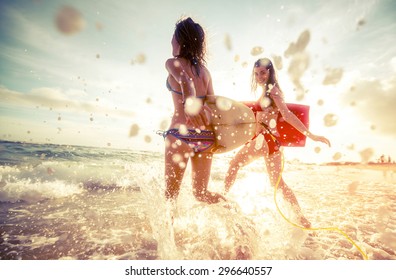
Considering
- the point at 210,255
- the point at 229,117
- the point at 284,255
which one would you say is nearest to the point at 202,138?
the point at 229,117

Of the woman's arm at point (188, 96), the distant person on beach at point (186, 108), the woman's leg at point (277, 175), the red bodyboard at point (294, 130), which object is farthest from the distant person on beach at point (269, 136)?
the woman's arm at point (188, 96)

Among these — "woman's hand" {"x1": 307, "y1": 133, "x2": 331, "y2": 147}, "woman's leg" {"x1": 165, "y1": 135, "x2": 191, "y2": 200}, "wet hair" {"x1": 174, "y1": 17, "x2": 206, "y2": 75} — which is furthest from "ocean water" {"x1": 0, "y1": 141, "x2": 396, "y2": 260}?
"wet hair" {"x1": 174, "y1": 17, "x2": 206, "y2": 75}

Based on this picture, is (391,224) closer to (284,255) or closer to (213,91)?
(284,255)

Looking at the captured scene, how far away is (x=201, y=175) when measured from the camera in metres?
2.13

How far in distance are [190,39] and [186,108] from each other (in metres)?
0.59

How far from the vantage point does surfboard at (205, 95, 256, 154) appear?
196 centimetres

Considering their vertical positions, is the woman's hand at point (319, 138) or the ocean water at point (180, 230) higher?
the woman's hand at point (319, 138)

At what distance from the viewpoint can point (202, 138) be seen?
1.94 m

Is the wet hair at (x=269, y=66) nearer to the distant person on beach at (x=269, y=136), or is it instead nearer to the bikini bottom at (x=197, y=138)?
the distant person on beach at (x=269, y=136)

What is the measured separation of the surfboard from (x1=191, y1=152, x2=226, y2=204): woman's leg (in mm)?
139

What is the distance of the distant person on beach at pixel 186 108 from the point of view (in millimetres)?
1896

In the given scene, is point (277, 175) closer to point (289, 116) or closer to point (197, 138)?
point (289, 116)

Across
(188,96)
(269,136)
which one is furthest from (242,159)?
(188,96)
